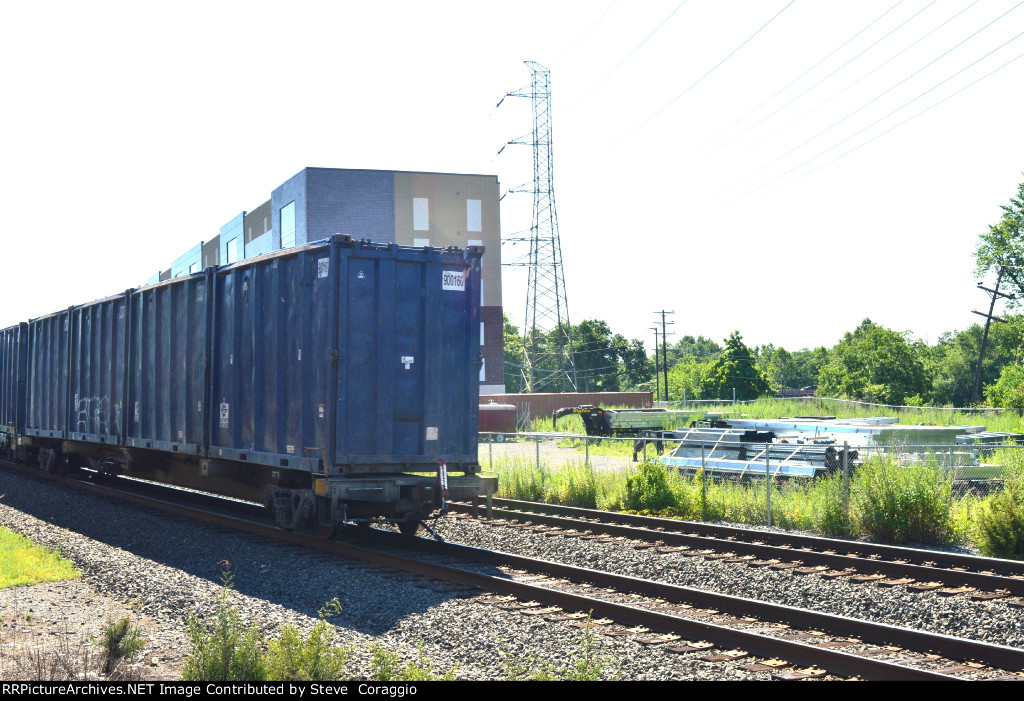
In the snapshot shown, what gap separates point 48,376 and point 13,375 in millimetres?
4112

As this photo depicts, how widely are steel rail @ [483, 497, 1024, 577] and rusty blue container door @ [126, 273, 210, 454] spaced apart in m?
5.79

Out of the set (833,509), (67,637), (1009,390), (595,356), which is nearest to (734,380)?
(595,356)

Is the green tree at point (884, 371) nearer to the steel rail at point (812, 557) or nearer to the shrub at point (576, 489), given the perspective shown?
the shrub at point (576, 489)

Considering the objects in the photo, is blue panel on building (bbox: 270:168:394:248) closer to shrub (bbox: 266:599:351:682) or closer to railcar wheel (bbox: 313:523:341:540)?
railcar wheel (bbox: 313:523:341:540)

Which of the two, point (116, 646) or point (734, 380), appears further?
point (734, 380)

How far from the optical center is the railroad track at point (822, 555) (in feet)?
30.4

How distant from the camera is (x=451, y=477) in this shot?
38.6 ft

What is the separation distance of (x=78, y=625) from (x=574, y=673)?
15.3 ft

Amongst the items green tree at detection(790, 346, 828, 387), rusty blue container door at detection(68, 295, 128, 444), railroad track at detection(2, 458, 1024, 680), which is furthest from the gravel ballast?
green tree at detection(790, 346, 828, 387)

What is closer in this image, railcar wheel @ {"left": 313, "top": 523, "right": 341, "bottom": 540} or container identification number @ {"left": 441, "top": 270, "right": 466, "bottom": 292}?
railcar wheel @ {"left": 313, "top": 523, "right": 341, "bottom": 540}

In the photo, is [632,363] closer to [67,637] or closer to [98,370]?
[98,370]

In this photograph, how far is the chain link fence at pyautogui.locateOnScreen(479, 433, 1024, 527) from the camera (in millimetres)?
13008

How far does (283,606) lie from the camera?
8430 mm
